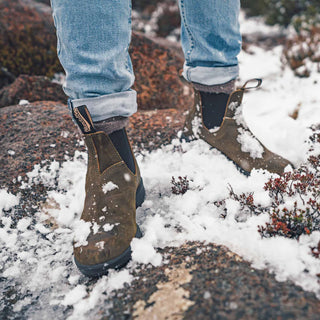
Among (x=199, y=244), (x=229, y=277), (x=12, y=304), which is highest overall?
(x=229, y=277)

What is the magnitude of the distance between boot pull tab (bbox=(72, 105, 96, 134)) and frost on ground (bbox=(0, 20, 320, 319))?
47 centimetres

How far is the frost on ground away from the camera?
1.13 meters

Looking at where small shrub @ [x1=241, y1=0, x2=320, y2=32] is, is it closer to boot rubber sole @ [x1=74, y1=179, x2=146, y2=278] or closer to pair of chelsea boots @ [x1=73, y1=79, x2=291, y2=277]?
pair of chelsea boots @ [x1=73, y1=79, x2=291, y2=277]

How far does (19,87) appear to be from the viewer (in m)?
3.18

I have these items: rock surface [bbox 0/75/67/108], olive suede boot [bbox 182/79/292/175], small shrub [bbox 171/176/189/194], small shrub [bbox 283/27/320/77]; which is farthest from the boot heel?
small shrub [bbox 283/27/320/77]

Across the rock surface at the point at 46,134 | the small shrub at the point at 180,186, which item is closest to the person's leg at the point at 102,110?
the small shrub at the point at 180,186

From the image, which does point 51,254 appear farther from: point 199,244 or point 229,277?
point 229,277

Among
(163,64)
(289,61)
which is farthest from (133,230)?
(289,61)

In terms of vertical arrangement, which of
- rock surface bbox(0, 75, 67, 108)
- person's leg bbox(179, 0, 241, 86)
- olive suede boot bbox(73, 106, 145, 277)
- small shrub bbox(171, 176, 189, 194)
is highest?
person's leg bbox(179, 0, 241, 86)

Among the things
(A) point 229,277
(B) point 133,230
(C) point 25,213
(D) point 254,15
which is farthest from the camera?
(D) point 254,15

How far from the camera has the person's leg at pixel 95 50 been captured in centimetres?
127

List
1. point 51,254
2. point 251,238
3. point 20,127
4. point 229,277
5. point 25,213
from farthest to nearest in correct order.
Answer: point 20,127 → point 25,213 → point 51,254 → point 251,238 → point 229,277

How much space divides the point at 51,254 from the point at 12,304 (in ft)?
0.93

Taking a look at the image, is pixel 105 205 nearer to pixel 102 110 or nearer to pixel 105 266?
pixel 105 266
